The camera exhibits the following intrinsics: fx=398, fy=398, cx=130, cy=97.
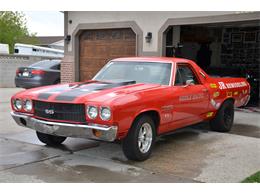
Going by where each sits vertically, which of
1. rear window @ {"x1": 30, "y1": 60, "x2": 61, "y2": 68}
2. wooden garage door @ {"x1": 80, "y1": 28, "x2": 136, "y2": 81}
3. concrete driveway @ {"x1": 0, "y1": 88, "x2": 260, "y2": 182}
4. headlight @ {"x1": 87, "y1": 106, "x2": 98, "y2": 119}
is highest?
wooden garage door @ {"x1": 80, "y1": 28, "x2": 136, "y2": 81}

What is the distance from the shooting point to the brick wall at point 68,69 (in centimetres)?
1459

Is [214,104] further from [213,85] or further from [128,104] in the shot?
[128,104]

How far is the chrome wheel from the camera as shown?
19.5 ft

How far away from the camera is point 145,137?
6.07 metres

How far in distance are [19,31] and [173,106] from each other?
4055cm

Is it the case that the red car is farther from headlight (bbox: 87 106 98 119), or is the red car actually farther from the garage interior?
the garage interior

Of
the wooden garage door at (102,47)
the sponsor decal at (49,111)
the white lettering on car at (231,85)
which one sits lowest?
the sponsor decal at (49,111)

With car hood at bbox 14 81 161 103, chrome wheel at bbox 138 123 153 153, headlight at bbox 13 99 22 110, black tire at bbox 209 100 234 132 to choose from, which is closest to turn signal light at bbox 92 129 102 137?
car hood at bbox 14 81 161 103

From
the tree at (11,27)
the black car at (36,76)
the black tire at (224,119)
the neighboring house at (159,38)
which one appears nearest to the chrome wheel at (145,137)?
the black tire at (224,119)

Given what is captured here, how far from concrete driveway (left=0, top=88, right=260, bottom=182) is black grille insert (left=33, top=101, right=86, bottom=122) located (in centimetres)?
67

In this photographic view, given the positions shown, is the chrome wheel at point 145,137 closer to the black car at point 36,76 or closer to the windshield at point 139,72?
the windshield at point 139,72

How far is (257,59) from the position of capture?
15617 millimetres

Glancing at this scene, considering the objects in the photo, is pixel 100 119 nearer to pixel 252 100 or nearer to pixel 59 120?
pixel 59 120

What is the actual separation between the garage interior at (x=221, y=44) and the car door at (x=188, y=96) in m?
6.34
